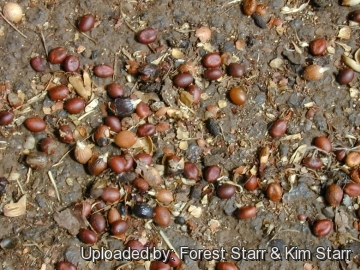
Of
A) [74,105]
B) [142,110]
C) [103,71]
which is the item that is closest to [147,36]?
[103,71]

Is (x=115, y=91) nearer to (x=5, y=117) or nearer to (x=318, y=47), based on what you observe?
(x=5, y=117)

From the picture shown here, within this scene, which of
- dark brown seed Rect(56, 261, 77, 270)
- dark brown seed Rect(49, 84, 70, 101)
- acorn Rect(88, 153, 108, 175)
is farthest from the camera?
→ dark brown seed Rect(49, 84, 70, 101)

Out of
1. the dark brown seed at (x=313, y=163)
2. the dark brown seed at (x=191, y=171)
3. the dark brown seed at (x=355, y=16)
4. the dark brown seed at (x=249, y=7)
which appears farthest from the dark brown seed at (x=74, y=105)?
the dark brown seed at (x=355, y=16)

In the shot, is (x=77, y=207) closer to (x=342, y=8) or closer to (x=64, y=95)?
(x=64, y=95)

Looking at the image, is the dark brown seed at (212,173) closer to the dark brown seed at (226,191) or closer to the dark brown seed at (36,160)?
the dark brown seed at (226,191)

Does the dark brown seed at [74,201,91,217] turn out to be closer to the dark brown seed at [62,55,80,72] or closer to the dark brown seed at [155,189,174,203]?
the dark brown seed at [155,189,174,203]

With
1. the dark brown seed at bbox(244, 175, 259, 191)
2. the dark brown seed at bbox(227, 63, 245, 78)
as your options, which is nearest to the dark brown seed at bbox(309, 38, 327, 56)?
the dark brown seed at bbox(227, 63, 245, 78)
